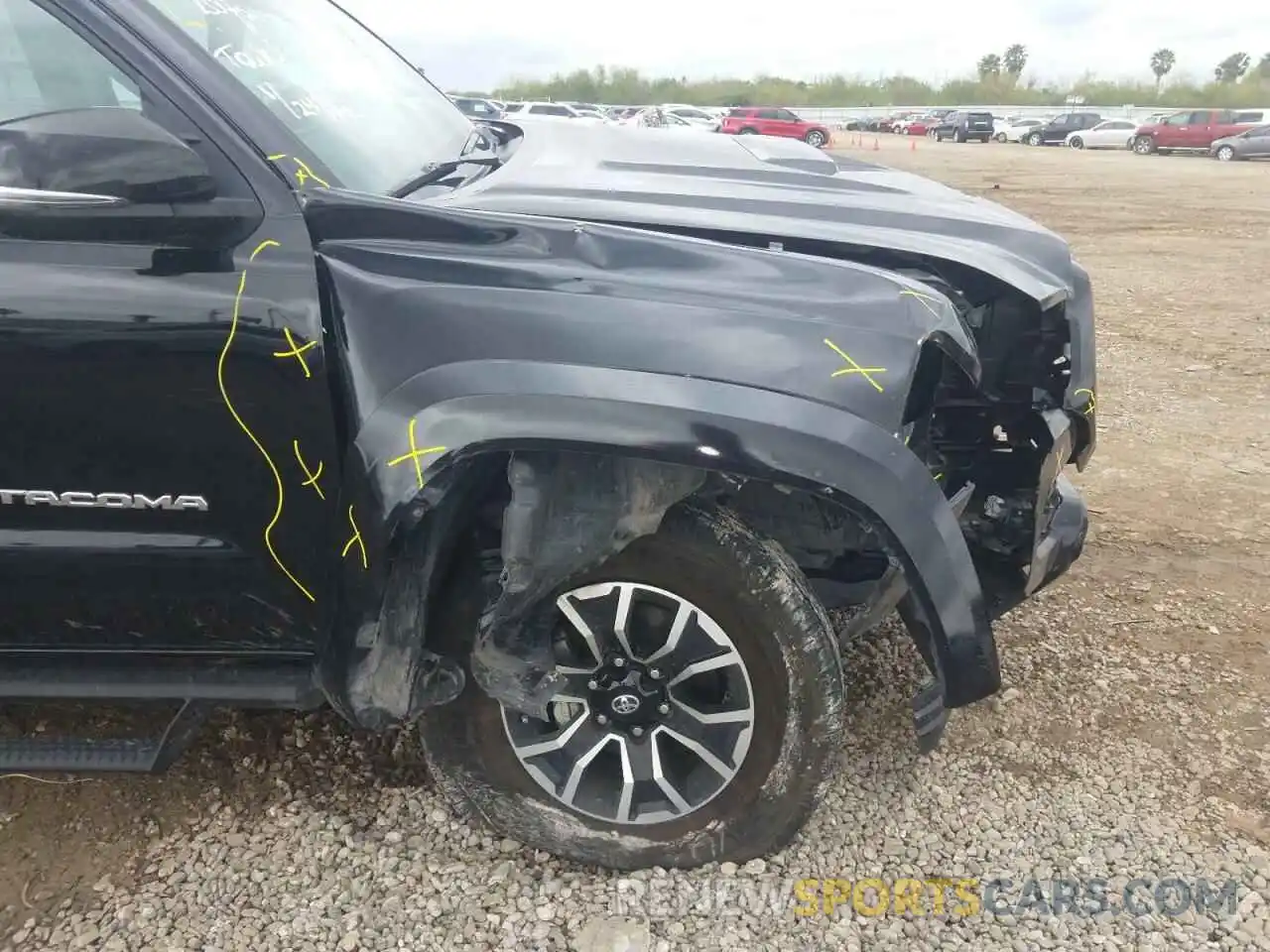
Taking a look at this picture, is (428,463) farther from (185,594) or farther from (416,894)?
(416,894)

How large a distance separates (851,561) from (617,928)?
104 cm

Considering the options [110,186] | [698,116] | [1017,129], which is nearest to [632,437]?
[110,186]

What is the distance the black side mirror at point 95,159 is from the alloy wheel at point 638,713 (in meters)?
1.14

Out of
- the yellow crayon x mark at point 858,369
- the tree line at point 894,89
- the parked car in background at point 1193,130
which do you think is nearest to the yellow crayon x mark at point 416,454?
the yellow crayon x mark at point 858,369

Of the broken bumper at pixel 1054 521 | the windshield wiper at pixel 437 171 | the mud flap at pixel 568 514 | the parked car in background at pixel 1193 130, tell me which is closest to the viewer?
the mud flap at pixel 568 514

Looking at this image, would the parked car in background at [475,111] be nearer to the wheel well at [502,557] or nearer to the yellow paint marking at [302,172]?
the yellow paint marking at [302,172]

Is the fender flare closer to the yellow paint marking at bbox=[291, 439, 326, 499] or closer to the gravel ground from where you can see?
the yellow paint marking at bbox=[291, 439, 326, 499]

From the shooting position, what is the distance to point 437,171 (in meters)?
2.53

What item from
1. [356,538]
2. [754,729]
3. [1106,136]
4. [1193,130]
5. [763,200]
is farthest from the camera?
[1106,136]

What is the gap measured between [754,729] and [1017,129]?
41.7 metres

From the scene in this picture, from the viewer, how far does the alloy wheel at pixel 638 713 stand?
2.12 m

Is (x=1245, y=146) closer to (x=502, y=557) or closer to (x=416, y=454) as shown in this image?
(x=502, y=557)

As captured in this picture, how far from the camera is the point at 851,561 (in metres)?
2.47

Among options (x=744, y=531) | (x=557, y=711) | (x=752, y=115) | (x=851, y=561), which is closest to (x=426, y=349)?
(x=744, y=531)
